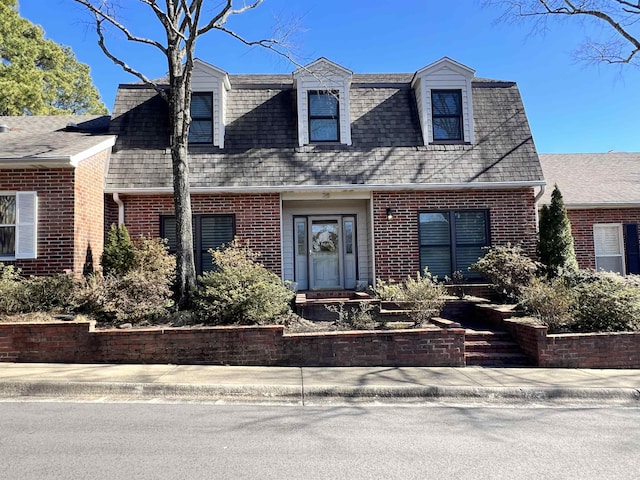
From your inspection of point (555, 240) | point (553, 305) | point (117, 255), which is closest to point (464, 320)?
point (553, 305)

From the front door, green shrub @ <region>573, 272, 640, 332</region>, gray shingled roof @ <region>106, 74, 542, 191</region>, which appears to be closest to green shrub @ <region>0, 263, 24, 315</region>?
gray shingled roof @ <region>106, 74, 542, 191</region>

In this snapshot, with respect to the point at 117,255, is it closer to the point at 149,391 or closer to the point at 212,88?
the point at 149,391

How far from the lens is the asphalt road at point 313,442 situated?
3.85 metres

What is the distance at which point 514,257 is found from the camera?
10.3m

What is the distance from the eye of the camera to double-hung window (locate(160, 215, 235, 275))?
11469mm

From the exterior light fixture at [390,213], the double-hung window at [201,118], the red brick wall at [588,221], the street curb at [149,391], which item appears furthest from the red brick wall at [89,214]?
the red brick wall at [588,221]

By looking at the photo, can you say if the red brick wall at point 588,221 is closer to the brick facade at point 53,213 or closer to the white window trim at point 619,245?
the white window trim at point 619,245

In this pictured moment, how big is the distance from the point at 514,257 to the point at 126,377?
8.07m

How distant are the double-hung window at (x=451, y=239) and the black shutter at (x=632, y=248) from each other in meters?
4.84

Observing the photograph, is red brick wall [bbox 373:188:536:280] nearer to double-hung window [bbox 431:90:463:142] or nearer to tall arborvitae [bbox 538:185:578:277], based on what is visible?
tall arborvitae [bbox 538:185:578:277]

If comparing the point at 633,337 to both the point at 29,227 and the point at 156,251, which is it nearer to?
the point at 156,251

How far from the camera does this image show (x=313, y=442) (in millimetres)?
4512

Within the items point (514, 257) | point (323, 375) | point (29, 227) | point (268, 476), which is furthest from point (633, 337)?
point (29, 227)

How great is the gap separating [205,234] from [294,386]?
6225mm
